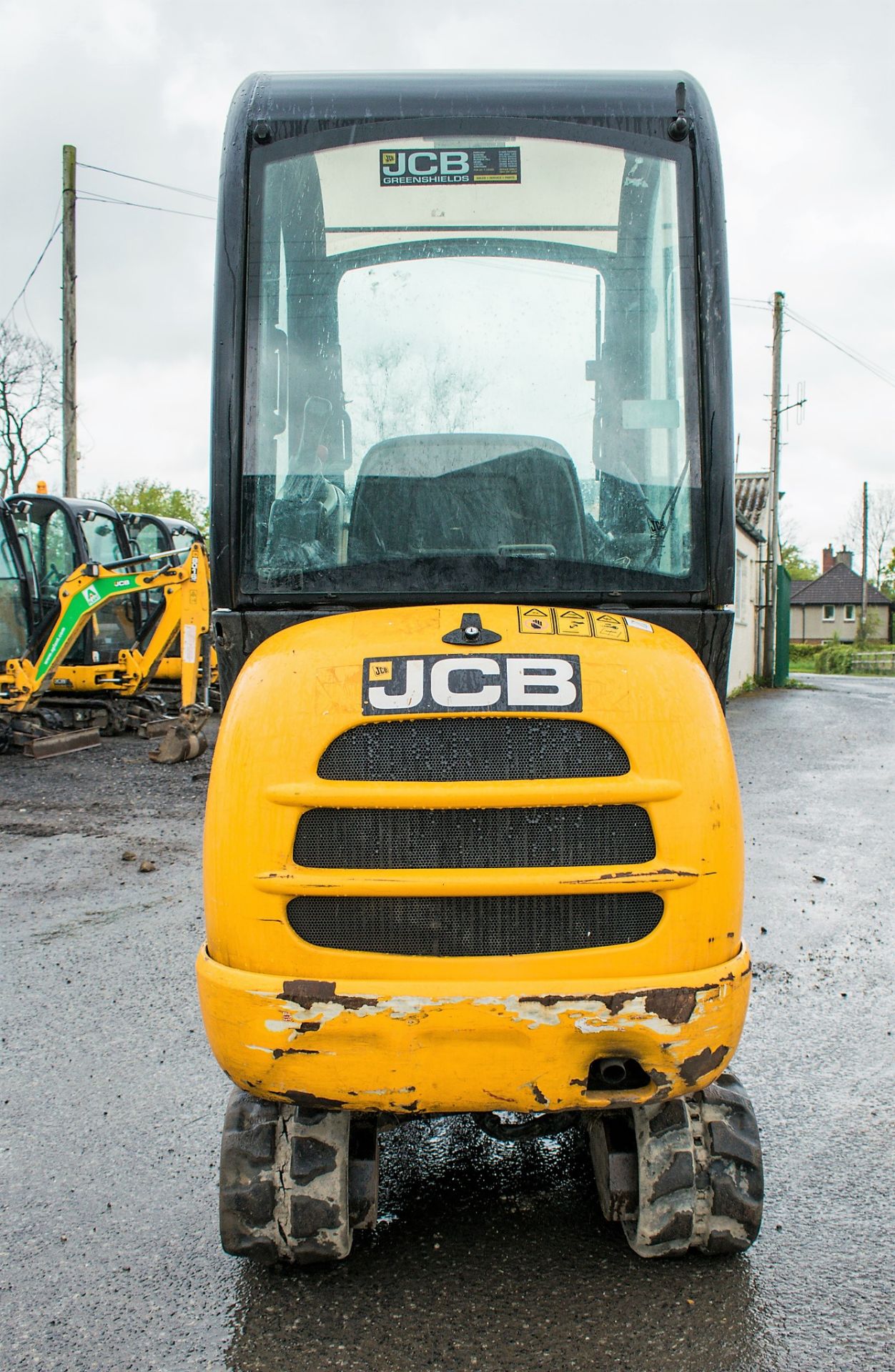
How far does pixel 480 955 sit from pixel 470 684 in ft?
2.00

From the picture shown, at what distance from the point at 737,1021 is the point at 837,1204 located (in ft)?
3.73

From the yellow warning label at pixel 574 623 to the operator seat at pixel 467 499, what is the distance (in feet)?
0.71

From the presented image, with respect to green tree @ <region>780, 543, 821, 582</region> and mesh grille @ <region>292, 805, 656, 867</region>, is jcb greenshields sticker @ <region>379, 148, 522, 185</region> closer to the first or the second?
mesh grille @ <region>292, 805, 656, 867</region>

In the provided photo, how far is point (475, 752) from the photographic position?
252 centimetres

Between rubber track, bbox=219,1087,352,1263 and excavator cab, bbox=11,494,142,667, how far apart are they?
12625 millimetres

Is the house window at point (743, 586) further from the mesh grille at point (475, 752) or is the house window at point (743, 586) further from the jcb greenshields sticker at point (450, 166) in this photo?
the mesh grille at point (475, 752)

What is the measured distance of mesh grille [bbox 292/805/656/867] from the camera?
2.51m

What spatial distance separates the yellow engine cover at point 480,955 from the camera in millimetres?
2455

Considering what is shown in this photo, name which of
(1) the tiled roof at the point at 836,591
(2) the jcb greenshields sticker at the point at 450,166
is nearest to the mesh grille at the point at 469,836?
(2) the jcb greenshields sticker at the point at 450,166

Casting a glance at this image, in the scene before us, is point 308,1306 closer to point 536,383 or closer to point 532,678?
point 532,678

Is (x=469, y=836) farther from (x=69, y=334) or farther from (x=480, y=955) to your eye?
(x=69, y=334)

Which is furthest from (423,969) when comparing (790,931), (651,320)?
(790,931)

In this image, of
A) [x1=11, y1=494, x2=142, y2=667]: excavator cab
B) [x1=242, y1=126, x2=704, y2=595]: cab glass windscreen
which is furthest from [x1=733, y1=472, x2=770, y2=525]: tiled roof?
[x1=242, y1=126, x2=704, y2=595]: cab glass windscreen

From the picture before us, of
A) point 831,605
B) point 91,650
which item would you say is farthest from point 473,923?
point 831,605
